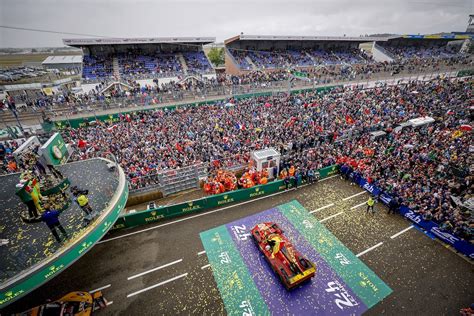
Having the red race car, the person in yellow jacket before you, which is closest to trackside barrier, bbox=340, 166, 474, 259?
the person in yellow jacket

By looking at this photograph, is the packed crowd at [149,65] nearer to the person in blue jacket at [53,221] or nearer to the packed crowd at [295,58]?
the packed crowd at [295,58]

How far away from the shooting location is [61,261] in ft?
24.3

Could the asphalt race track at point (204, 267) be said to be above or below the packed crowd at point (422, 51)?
below

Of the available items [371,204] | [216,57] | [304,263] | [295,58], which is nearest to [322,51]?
[295,58]

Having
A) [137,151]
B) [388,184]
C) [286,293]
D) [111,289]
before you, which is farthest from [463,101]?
[111,289]

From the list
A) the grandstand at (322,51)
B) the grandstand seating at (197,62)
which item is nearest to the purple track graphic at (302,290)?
the grandstand seating at (197,62)

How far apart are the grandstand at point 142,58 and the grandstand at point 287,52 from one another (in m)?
5.93

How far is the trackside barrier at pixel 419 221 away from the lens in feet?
36.2

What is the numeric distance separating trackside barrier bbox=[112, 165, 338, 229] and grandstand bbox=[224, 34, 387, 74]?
3117cm

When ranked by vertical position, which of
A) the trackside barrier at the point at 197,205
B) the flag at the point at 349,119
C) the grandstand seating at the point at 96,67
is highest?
the grandstand seating at the point at 96,67

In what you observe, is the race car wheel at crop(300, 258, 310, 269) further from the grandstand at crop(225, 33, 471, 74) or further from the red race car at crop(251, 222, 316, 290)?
the grandstand at crop(225, 33, 471, 74)

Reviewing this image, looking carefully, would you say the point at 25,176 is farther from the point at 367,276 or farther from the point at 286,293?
the point at 367,276

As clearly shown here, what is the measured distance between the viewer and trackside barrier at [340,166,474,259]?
1103 centimetres

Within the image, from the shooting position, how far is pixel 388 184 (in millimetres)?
14711
